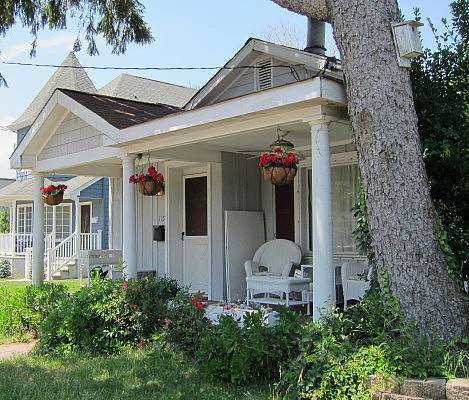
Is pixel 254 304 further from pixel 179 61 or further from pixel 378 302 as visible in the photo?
pixel 179 61

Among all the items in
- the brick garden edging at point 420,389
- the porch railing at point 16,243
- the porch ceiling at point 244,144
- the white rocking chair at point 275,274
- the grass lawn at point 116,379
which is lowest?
the grass lawn at point 116,379

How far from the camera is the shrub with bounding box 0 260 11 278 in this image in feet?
71.1

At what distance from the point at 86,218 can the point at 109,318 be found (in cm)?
1532

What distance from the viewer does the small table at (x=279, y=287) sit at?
8017 mm

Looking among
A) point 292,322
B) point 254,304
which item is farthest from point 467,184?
point 254,304

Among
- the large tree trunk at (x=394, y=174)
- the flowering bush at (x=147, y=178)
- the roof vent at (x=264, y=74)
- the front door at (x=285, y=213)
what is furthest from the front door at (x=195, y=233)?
the large tree trunk at (x=394, y=174)

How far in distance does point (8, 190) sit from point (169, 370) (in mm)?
20042

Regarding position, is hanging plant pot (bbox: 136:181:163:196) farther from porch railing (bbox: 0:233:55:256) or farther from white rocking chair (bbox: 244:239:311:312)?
porch railing (bbox: 0:233:55:256)

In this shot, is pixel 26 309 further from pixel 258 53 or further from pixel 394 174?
pixel 394 174

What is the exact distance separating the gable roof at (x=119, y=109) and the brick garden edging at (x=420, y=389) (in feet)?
18.4

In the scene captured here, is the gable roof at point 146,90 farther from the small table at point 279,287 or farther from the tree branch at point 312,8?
the tree branch at point 312,8

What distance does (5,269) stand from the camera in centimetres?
2186

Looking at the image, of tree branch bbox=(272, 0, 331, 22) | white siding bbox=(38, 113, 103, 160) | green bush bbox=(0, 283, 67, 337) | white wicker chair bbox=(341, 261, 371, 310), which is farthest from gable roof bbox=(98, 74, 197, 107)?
tree branch bbox=(272, 0, 331, 22)

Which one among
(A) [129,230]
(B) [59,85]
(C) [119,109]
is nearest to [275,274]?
(A) [129,230]
